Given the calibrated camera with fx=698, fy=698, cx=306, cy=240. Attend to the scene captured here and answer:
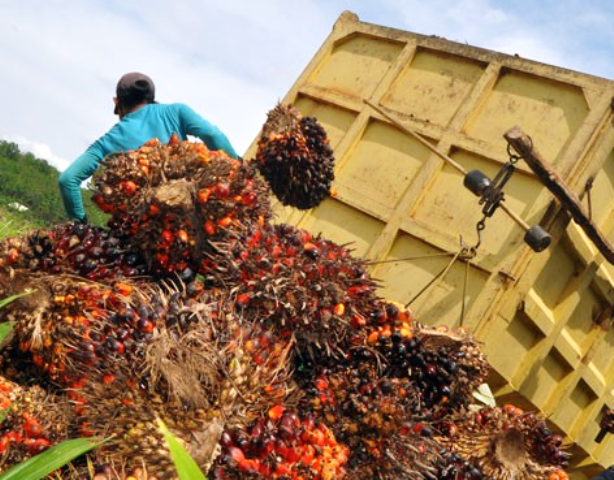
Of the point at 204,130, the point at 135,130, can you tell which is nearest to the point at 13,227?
the point at 135,130

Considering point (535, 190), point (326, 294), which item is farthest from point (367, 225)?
point (326, 294)

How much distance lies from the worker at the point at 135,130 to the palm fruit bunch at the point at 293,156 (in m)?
0.21

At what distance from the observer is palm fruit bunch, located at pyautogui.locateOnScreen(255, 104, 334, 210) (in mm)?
2822

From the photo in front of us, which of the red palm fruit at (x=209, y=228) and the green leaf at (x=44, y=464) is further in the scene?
the red palm fruit at (x=209, y=228)

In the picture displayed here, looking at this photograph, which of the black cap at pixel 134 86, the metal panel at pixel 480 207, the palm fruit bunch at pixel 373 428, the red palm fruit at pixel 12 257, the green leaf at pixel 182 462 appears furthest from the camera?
the metal panel at pixel 480 207

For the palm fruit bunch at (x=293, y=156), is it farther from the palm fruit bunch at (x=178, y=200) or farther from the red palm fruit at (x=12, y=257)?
the red palm fruit at (x=12, y=257)

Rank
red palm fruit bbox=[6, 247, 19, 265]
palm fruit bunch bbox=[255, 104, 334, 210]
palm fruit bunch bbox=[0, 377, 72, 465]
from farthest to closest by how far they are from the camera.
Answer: palm fruit bunch bbox=[255, 104, 334, 210] < red palm fruit bbox=[6, 247, 19, 265] < palm fruit bunch bbox=[0, 377, 72, 465]

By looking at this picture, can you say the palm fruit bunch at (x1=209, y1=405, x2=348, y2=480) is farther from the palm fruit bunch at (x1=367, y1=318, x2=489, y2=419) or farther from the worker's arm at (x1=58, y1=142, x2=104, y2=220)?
the worker's arm at (x1=58, y1=142, x2=104, y2=220)

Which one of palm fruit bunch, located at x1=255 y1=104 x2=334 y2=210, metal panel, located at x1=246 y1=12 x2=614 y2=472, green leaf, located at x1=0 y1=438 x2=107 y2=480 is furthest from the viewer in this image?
metal panel, located at x1=246 y1=12 x2=614 y2=472

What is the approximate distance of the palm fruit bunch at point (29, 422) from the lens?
5.15ft

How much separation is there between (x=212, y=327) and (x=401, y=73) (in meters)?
3.86

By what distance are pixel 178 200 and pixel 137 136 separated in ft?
3.58

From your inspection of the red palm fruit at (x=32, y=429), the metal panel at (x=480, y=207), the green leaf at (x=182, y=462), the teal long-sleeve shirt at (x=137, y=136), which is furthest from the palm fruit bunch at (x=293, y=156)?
the green leaf at (x=182, y=462)

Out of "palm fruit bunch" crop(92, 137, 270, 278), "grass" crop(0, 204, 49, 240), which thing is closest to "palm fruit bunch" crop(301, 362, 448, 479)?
"palm fruit bunch" crop(92, 137, 270, 278)
